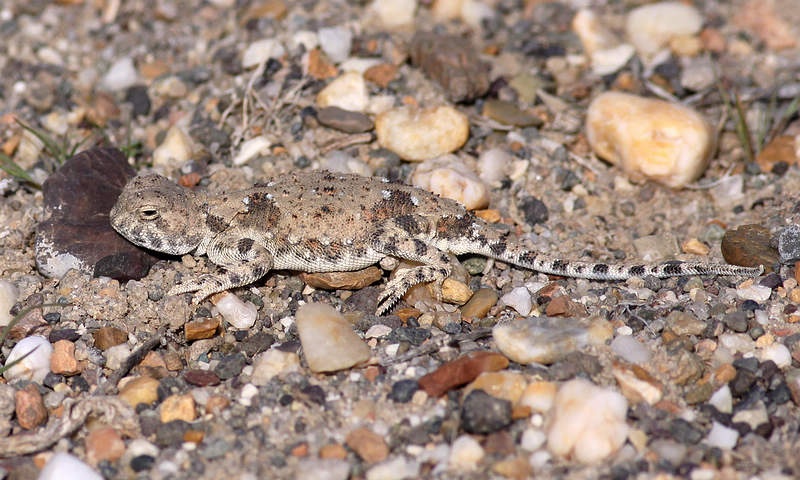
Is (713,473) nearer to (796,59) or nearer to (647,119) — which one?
(647,119)

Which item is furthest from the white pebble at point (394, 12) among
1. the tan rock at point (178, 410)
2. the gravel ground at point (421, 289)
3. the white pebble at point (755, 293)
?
the tan rock at point (178, 410)

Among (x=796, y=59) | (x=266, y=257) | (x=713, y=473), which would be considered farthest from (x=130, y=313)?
(x=796, y=59)

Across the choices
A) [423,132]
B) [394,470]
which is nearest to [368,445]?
[394,470]

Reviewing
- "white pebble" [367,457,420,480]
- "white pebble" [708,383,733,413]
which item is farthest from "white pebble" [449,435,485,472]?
"white pebble" [708,383,733,413]

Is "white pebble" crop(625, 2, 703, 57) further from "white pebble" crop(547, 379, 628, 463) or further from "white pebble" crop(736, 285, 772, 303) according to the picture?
"white pebble" crop(547, 379, 628, 463)

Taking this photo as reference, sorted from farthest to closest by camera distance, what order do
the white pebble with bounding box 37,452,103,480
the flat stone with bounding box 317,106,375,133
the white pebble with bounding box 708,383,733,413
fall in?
the flat stone with bounding box 317,106,375,133 → the white pebble with bounding box 708,383,733,413 → the white pebble with bounding box 37,452,103,480

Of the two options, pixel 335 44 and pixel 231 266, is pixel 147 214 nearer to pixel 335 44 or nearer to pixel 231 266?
pixel 231 266
